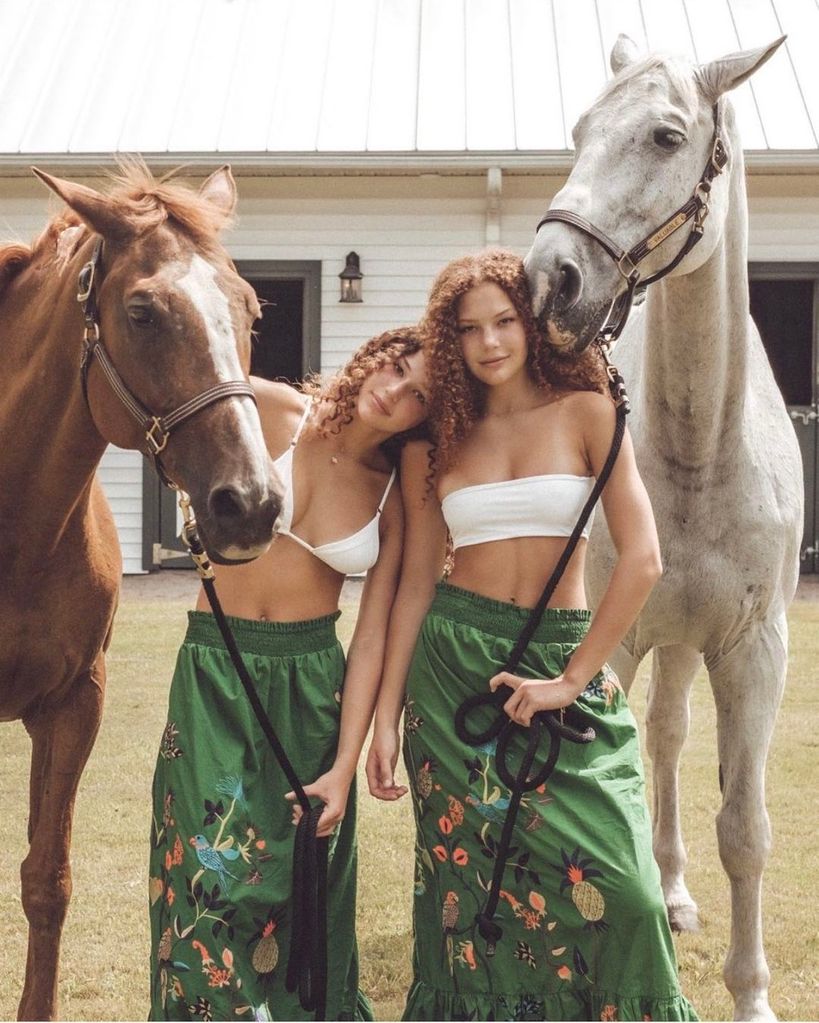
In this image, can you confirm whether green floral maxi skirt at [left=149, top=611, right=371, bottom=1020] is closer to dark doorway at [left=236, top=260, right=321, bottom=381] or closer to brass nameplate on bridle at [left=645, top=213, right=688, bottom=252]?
brass nameplate on bridle at [left=645, top=213, right=688, bottom=252]

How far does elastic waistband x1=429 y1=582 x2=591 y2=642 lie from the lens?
258 centimetres

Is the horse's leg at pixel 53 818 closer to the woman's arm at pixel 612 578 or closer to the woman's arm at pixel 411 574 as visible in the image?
the woman's arm at pixel 411 574

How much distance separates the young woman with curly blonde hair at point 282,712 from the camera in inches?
96.3

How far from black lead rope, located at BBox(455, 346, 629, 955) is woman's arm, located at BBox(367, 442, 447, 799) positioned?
0.64 feet

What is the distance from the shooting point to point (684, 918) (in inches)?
163

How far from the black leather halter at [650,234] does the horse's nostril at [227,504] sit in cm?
107

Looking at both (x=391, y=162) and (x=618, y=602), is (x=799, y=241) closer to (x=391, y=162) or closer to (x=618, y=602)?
(x=391, y=162)

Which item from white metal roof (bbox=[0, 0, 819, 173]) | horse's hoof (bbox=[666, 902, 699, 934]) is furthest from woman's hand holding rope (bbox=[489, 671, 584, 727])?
white metal roof (bbox=[0, 0, 819, 173])

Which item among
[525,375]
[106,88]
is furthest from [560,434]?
[106,88]

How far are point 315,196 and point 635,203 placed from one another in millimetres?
9261

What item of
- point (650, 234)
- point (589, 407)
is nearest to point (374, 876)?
point (589, 407)

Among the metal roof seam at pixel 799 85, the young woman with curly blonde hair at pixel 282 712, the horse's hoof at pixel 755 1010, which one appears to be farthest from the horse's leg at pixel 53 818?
the metal roof seam at pixel 799 85

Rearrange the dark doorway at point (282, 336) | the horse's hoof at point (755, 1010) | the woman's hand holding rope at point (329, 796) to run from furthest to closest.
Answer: the dark doorway at point (282, 336) → the horse's hoof at point (755, 1010) → the woman's hand holding rope at point (329, 796)

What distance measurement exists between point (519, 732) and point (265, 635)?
0.57m
